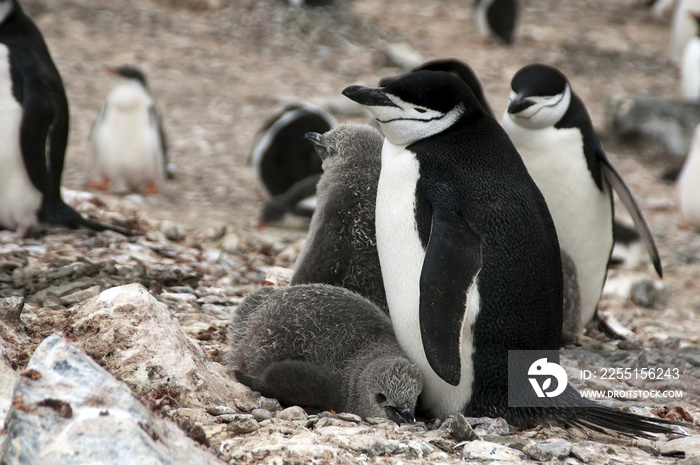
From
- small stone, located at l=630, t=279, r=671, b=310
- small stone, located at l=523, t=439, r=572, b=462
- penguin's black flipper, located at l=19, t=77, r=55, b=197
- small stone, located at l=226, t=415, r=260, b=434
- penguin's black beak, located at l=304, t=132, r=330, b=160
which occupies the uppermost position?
penguin's black beak, located at l=304, t=132, r=330, b=160

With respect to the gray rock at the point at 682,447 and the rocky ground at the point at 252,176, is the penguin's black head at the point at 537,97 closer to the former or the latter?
the rocky ground at the point at 252,176

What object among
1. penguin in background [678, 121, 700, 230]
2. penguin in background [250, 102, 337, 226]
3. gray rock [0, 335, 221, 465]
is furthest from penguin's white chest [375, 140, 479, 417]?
penguin in background [678, 121, 700, 230]

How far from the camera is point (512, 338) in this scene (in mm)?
2857

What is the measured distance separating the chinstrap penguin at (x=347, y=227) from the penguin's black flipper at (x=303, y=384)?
0.54 metres

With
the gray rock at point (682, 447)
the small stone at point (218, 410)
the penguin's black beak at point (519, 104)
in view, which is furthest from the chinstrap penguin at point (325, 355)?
the penguin's black beak at point (519, 104)

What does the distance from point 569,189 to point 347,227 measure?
1414mm

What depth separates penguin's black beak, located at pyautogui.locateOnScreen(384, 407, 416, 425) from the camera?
270 centimetres

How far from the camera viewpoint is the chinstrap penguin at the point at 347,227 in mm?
3391

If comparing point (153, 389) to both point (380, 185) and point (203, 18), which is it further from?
point (203, 18)

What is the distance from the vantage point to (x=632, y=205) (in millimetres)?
4164

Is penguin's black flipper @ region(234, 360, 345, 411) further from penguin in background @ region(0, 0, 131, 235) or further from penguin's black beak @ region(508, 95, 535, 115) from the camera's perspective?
penguin in background @ region(0, 0, 131, 235)

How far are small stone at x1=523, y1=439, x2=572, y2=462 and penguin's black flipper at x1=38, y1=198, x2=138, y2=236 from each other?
3184mm

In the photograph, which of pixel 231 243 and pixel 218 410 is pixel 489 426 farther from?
pixel 231 243

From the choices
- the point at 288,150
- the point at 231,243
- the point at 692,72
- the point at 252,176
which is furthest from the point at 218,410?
the point at 692,72
